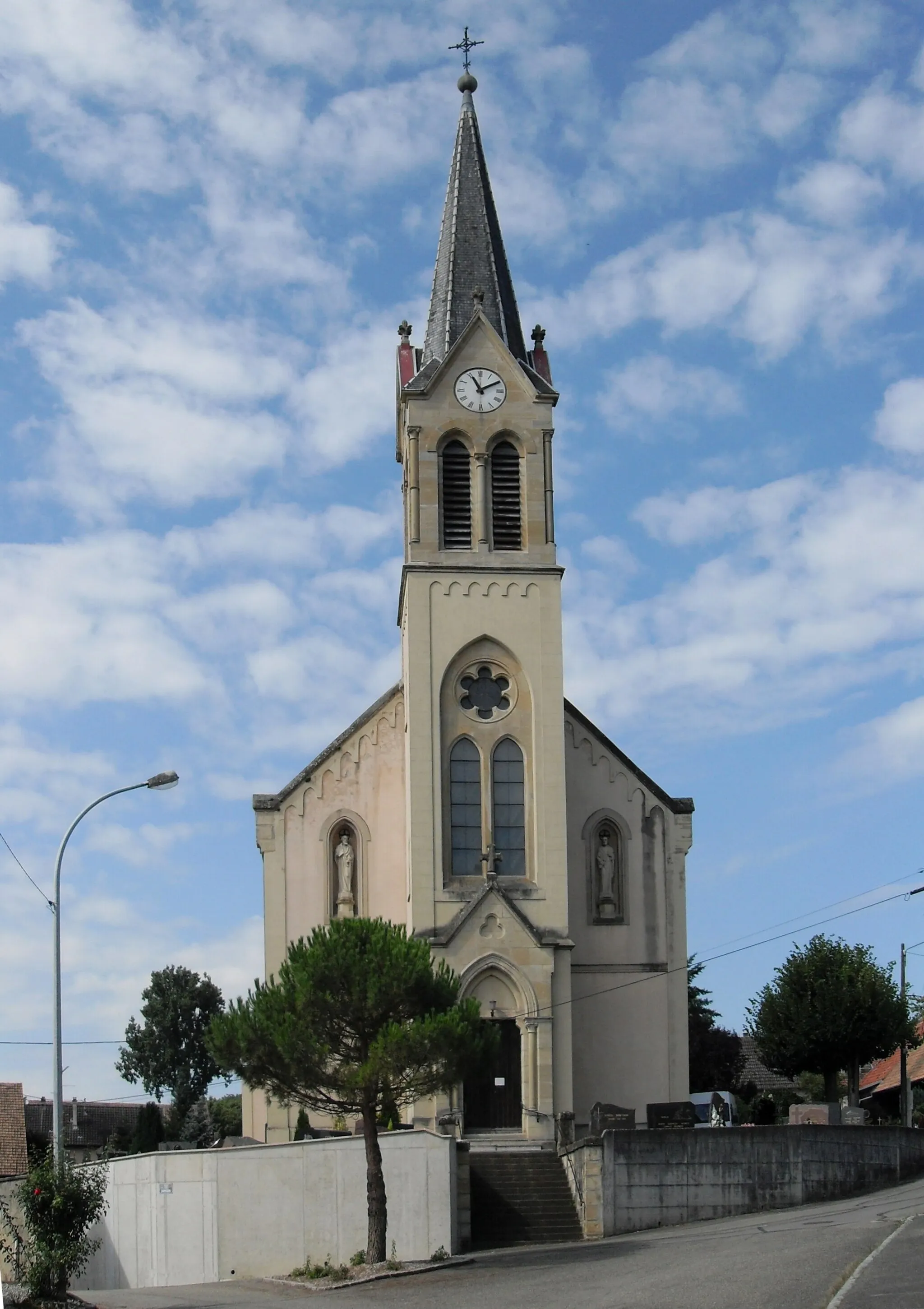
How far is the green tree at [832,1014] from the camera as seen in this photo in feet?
141

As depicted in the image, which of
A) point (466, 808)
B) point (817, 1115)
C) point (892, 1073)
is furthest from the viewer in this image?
point (892, 1073)

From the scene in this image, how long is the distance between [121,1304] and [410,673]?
1826 centimetres

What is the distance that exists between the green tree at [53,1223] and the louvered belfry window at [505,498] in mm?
20560

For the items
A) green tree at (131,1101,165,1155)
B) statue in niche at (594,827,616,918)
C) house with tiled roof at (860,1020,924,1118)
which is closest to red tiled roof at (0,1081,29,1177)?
green tree at (131,1101,165,1155)

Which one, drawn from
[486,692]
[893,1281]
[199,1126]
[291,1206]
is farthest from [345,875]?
[199,1126]

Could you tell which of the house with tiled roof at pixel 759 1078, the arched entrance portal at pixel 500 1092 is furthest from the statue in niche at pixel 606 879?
the house with tiled roof at pixel 759 1078

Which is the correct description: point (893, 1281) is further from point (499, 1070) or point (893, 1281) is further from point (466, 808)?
point (466, 808)

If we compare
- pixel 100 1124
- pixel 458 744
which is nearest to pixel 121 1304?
pixel 458 744

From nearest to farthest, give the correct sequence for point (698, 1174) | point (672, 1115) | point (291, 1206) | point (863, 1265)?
1. point (863, 1265)
2. point (291, 1206)
3. point (698, 1174)
4. point (672, 1115)

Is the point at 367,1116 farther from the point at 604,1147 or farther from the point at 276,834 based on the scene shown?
the point at 276,834

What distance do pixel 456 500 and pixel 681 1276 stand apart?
2290 cm

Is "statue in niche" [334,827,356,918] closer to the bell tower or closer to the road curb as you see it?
the bell tower

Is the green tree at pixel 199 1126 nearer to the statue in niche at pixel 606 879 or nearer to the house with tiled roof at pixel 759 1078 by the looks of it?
the house with tiled roof at pixel 759 1078

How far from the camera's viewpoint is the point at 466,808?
38.3 meters
